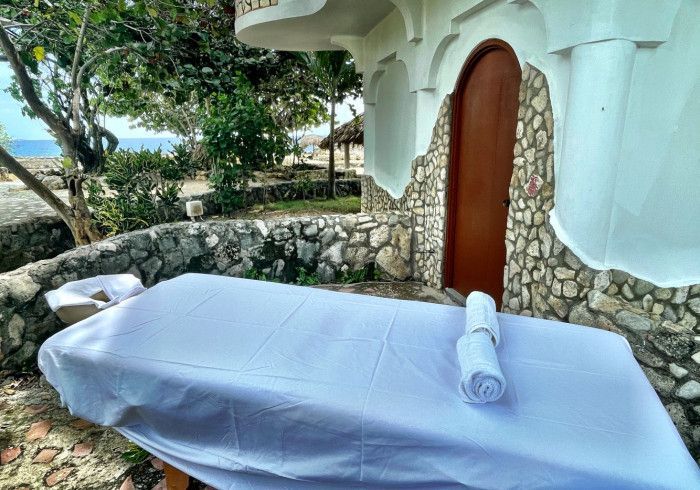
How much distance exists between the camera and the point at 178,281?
9.84 ft

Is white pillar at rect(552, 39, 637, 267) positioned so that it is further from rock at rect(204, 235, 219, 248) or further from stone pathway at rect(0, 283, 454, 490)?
rock at rect(204, 235, 219, 248)

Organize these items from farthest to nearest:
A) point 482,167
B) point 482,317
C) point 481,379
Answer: point 482,167 < point 482,317 < point 481,379

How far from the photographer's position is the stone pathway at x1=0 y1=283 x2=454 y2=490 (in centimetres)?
234

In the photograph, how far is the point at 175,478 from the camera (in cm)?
211

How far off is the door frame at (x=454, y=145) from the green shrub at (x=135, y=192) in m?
4.52

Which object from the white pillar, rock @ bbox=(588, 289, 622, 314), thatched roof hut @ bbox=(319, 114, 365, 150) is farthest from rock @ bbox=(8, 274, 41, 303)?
thatched roof hut @ bbox=(319, 114, 365, 150)

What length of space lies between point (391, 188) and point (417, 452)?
5460mm

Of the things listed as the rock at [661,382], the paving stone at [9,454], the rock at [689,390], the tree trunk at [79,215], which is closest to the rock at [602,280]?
the rock at [661,382]

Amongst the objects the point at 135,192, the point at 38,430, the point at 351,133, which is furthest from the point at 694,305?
the point at 351,133

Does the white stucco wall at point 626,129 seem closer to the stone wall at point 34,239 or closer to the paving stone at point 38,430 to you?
the paving stone at point 38,430

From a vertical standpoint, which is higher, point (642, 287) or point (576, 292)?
point (642, 287)

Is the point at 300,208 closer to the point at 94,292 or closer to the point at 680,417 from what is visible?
the point at 94,292

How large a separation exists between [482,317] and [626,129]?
1.71m

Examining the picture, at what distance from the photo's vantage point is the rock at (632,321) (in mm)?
2564
